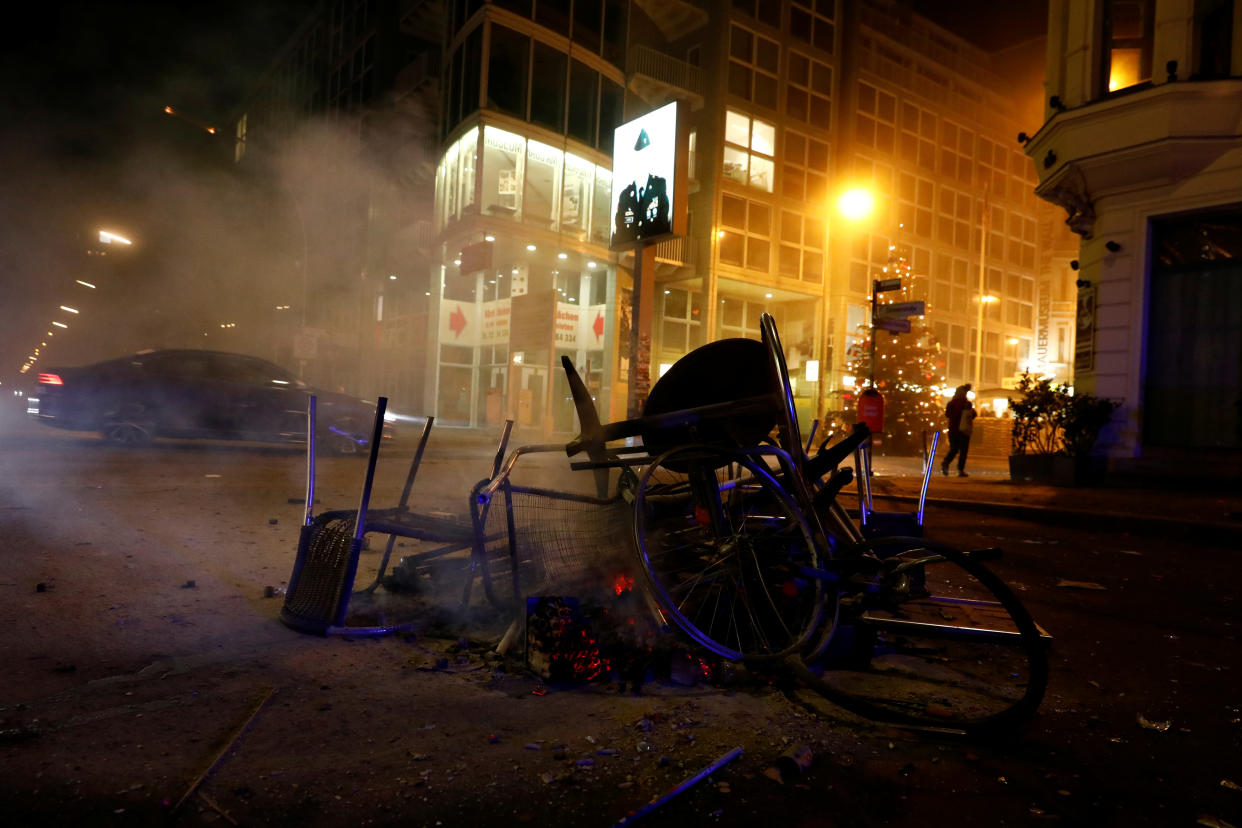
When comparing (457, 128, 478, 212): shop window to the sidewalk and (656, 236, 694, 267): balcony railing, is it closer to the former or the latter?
(656, 236, 694, 267): balcony railing

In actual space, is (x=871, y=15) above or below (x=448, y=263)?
above

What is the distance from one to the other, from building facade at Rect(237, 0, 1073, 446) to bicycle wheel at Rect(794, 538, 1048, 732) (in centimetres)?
1727

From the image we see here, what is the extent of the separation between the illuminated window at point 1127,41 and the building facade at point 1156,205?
0.02m

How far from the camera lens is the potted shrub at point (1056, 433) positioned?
10695mm

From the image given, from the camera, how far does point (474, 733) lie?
7.20 ft

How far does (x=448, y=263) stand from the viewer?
2245 centimetres

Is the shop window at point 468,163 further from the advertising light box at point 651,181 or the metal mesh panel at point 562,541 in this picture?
the metal mesh panel at point 562,541

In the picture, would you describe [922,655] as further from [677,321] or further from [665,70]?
Result: [665,70]

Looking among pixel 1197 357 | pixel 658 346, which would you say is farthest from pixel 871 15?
pixel 1197 357

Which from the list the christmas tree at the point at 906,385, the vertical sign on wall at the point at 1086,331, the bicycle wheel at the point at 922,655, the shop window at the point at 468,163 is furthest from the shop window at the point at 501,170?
the bicycle wheel at the point at 922,655

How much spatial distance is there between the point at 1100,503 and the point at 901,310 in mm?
5007

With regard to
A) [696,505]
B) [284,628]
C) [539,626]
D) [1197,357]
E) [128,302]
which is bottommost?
[284,628]

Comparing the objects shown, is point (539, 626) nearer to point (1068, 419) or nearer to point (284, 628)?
point (284, 628)

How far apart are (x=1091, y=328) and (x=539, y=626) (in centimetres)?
1215
